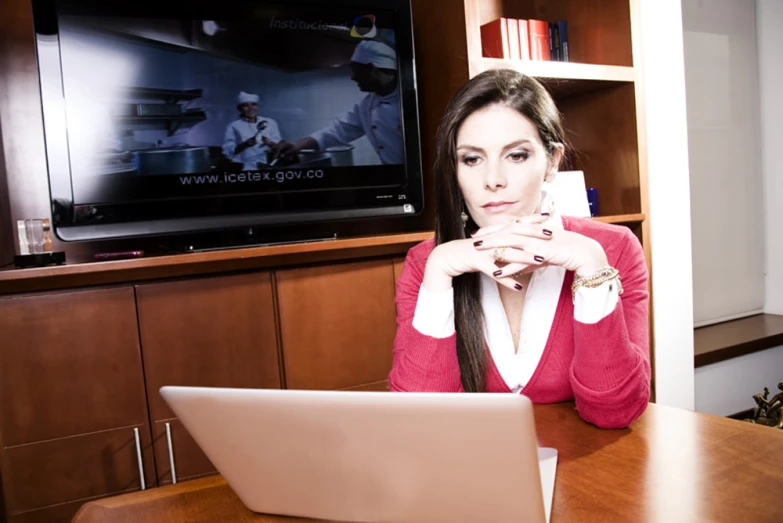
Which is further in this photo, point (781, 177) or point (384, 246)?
point (781, 177)

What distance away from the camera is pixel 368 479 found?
625 millimetres

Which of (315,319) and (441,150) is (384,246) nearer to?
(315,319)

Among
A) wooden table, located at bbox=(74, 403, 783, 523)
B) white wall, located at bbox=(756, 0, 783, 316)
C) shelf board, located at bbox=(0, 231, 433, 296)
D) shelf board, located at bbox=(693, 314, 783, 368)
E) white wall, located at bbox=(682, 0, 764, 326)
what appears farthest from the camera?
white wall, located at bbox=(756, 0, 783, 316)

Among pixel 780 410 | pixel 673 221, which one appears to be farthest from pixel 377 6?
pixel 780 410

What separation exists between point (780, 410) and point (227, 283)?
2104mm

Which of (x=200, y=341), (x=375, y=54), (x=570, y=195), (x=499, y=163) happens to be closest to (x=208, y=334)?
(x=200, y=341)

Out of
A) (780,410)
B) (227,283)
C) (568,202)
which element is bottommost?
(780,410)

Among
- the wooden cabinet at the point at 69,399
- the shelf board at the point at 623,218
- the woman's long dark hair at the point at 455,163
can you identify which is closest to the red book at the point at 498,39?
the shelf board at the point at 623,218

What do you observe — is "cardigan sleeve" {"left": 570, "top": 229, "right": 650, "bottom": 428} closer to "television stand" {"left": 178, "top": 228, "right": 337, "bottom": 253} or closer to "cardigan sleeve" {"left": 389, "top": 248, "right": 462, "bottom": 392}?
"cardigan sleeve" {"left": 389, "top": 248, "right": 462, "bottom": 392}

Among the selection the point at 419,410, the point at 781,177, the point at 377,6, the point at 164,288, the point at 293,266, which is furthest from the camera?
the point at 781,177

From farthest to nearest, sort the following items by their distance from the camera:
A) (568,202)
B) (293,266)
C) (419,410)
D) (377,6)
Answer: (568,202) < (377,6) < (293,266) < (419,410)

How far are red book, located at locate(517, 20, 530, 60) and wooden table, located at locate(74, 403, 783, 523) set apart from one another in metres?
1.79

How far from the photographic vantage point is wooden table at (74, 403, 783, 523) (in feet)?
2.19

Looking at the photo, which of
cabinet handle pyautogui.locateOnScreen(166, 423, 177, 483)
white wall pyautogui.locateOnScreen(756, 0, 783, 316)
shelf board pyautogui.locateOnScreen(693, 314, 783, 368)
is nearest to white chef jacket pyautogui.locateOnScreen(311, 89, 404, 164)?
cabinet handle pyautogui.locateOnScreen(166, 423, 177, 483)
